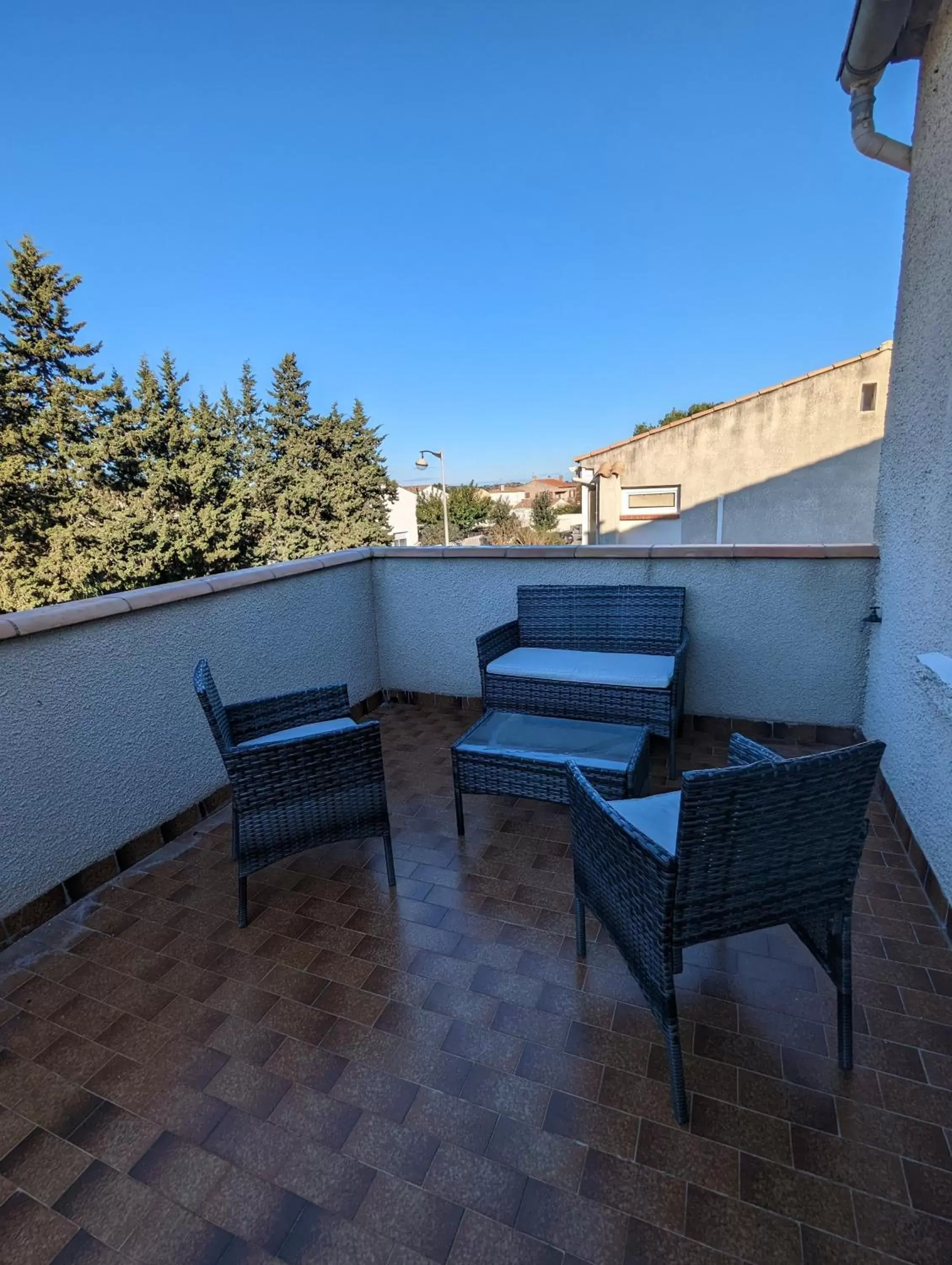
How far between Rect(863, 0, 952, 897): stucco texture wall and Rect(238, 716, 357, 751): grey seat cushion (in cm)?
230

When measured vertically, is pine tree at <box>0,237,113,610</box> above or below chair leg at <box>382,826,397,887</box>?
above

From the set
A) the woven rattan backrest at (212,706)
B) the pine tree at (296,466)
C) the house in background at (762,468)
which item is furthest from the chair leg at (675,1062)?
the pine tree at (296,466)

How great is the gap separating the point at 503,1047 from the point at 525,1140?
244 millimetres

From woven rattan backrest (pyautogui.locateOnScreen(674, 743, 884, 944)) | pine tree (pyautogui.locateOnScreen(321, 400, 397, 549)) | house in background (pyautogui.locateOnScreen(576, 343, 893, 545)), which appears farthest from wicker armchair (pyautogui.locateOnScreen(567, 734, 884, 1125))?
pine tree (pyautogui.locateOnScreen(321, 400, 397, 549))

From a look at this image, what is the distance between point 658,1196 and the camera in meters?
1.20

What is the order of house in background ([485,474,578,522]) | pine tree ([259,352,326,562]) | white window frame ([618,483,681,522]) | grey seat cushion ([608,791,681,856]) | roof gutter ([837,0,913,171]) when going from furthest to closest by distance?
house in background ([485,474,578,522])
pine tree ([259,352,326,562])
white window frame ([618,483,681,522])
roof gutter ([837,0,913,171])
grey seat cushion ([608,791,681,856])

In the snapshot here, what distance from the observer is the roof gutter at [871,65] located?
222cm

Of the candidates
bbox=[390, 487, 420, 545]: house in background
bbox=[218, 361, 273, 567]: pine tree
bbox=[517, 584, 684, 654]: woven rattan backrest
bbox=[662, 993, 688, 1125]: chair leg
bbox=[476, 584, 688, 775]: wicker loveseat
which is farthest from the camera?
bbox=[390, 487, 420, 545]: house in background

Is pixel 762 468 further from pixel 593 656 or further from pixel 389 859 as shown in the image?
pixel 389 859

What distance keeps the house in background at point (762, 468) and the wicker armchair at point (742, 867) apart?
8737mm

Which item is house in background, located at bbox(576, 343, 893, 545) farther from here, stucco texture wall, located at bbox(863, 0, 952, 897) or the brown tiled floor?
the brown tiled floor

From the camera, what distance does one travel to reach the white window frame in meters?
11.7

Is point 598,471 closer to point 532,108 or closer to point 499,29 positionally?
point 532,108

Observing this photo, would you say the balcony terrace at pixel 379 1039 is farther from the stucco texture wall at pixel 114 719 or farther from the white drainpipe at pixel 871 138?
the white drainpipe at pixel 871 138
